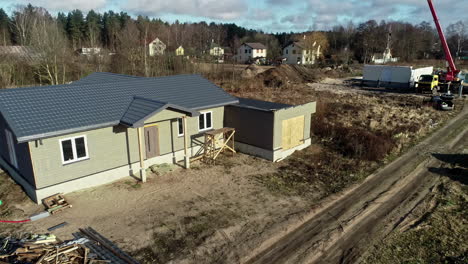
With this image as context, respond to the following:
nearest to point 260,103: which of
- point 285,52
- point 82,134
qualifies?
point 82,134

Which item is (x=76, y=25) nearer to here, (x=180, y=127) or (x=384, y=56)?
(x=384, y=56)

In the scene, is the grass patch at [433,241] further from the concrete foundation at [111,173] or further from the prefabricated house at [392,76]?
the prefabricated house at [392,76]

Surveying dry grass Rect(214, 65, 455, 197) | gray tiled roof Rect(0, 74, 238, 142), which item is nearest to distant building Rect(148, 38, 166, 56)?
dry grass Rect(214, 65, 455, 197)

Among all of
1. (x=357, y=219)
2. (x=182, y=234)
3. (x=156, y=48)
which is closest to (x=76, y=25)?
(x=156, y=48)

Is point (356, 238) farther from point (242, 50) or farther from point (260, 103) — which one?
point (242, 50)

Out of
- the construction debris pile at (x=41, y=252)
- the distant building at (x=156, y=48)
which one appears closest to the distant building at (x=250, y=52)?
the distant building at (x=156, y=48)
